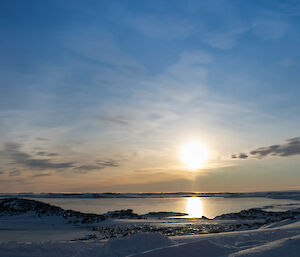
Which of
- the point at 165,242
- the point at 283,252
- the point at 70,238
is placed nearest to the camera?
the point at 283,252

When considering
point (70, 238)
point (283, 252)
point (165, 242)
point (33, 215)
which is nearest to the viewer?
point (283, 252)

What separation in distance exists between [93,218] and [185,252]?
1208 cm

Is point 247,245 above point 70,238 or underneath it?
above

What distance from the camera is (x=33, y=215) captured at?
1695 cm

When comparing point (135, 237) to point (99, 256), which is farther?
point (135, 237)

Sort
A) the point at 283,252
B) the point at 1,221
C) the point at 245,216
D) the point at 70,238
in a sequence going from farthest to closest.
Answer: the point at 245,216, the point at 1,221, the point at 70,238, the point at 283,252

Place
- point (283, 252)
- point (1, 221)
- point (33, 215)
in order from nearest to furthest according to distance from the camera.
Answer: point (283, 252) < point (1, 221) < point (33, 215)

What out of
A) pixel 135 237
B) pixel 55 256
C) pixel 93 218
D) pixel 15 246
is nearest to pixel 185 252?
pixel 135 237

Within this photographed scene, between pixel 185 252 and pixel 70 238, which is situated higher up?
pixel 185 252

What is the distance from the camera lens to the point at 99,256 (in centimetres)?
535

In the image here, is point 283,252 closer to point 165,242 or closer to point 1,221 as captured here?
point 165,242

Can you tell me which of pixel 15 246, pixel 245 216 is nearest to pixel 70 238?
pixel 15 246

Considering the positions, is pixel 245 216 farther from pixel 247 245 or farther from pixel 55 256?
pixel 55 256

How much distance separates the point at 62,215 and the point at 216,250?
13.1 metres
